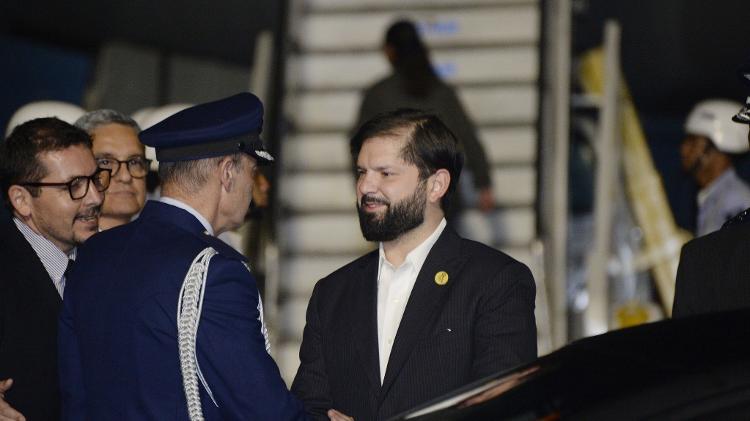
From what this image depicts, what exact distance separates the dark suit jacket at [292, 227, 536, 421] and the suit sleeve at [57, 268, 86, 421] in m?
0.61

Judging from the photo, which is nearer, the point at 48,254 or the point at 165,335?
the point at 165,335

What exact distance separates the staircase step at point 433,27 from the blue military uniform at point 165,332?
20.1 ft

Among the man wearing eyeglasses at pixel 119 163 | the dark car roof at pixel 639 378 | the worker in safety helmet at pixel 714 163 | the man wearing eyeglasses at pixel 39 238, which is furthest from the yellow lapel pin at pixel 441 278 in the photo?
the worker in safety helmet at pixel 714 163

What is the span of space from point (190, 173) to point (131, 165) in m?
1.58

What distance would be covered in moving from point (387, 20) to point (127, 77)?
385cm

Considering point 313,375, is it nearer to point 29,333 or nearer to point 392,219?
point 392,219

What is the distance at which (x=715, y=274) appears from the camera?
10.3ft

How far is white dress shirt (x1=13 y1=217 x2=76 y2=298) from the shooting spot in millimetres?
3594

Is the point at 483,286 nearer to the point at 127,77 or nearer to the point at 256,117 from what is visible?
the point at 256,117

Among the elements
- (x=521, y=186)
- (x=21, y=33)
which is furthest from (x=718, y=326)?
(x=21, y=33)

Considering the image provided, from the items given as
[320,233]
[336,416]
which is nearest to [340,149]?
[320,233]

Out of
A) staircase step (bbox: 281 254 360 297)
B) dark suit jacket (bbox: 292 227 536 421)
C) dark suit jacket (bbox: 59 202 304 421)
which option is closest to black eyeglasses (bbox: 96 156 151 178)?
dark suit jacket (bbox: 292 227 536 421)

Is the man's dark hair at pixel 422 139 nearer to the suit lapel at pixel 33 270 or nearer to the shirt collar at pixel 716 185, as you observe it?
the suit lapel at pixel 33 270

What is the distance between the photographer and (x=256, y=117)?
10.4ft
